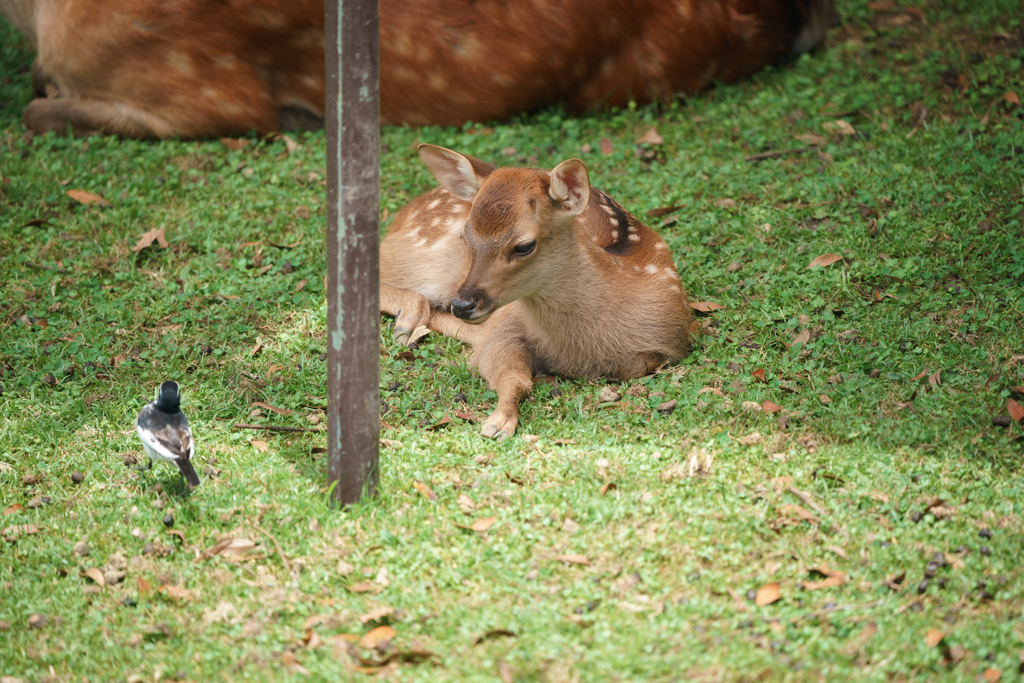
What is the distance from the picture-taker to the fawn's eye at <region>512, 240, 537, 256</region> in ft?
14.3

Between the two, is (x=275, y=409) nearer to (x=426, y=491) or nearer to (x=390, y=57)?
(x=426, y=491)

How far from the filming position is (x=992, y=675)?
2779mm

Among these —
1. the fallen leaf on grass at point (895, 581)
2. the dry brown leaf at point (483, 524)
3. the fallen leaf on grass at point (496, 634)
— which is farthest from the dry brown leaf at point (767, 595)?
the dry brown leaf at point (483, 524)

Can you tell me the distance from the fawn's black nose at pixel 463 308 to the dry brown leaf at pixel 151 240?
2333 mm

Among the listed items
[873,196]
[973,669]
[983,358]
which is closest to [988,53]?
[873,196]

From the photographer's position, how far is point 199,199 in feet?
20.3

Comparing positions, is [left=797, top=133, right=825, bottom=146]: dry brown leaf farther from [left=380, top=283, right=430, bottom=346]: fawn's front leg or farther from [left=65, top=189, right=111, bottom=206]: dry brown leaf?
[left=65, top=189, right=111, bottom=206]: dry brown leaf

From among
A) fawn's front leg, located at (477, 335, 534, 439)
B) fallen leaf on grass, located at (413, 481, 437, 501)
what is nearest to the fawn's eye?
fawn's front leg, located at (477, 335, 534, 439)

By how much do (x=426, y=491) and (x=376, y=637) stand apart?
0.77m

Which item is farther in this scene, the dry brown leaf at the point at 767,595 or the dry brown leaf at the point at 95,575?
the dry brown leaf at the point at 95,575

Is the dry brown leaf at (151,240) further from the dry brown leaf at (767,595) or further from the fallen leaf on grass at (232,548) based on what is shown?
the dry brown leaf at (767,595)

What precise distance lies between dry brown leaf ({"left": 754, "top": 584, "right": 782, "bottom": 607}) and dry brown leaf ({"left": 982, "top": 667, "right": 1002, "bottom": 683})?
0.61 metres

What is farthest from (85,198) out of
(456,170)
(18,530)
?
(18,530)

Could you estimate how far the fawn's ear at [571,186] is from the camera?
4.25 meters
